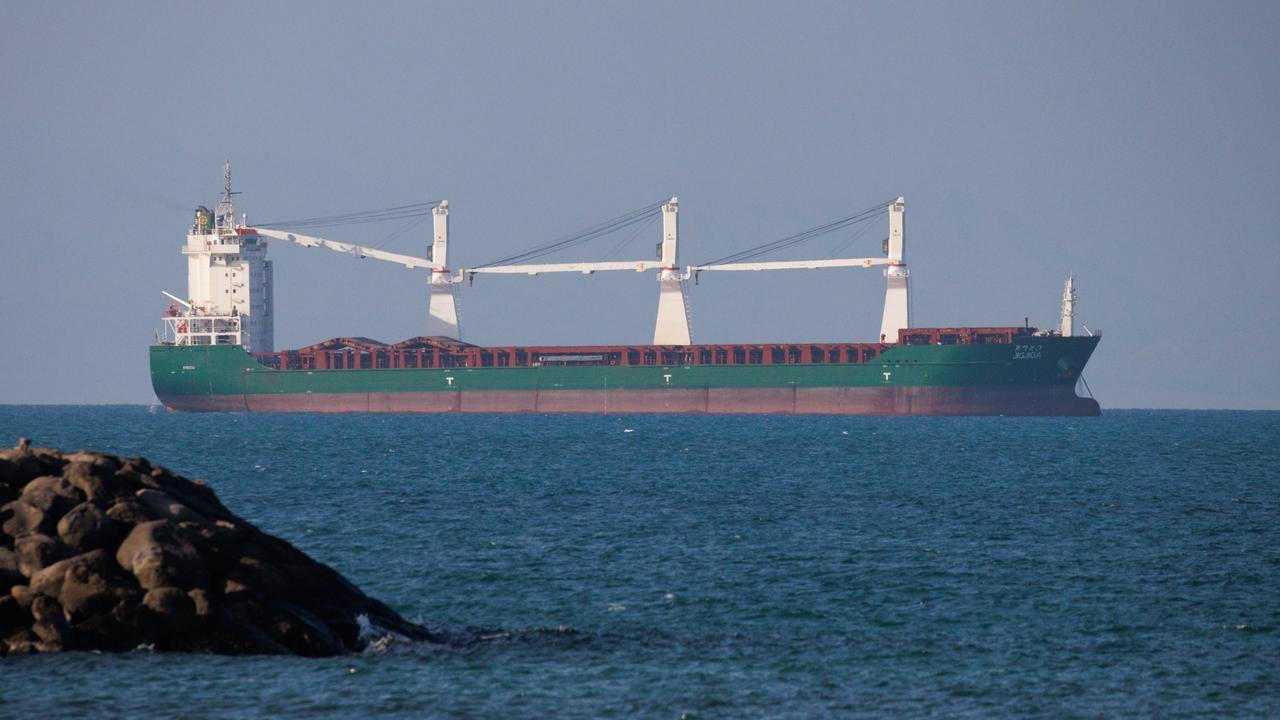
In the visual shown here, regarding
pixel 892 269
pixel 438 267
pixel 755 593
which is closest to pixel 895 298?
pixel 892 269

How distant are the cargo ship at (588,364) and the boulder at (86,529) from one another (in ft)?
234

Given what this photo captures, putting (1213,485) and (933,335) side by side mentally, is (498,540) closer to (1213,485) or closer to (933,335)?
(1213,485)

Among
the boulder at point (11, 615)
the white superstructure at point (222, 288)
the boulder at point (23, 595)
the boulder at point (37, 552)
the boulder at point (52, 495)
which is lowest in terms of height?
the boulder at point (11, 615)

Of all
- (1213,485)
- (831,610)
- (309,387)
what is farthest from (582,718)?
(309,387)

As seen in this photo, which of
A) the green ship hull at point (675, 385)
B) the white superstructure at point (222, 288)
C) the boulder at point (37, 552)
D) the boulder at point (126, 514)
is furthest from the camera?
the white superstructure at point (222, 288)

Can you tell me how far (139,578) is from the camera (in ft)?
51.1

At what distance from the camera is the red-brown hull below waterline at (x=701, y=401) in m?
85.5

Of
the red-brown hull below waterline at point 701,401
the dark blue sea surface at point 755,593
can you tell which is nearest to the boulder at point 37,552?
the dark blue sea surface at point 755,593

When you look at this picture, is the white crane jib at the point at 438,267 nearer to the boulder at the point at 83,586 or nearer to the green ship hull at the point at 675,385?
the green ship hull at the point at 675,385

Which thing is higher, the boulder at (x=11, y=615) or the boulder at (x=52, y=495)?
the boulder at (x=52, y=495)

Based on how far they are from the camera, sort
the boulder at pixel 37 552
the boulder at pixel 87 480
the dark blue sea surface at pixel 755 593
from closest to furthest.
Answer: the dark blue sea surface at pixel 755 593
the boulder at pixel 37 552
the boulder at pixel 87 480

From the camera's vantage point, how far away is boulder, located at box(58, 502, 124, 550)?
52.2ft

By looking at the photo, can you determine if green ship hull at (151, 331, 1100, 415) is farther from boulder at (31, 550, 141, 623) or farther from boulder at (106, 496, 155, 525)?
boulder at (31, 550, 141, 623)

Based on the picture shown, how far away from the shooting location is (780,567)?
24547mm
